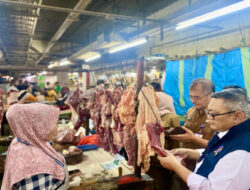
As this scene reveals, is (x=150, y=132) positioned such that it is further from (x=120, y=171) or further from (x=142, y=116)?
(x=120, y=171)

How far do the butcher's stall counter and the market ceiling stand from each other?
2104mm

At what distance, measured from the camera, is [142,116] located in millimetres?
2273

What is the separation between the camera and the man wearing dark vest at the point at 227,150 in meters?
1.33

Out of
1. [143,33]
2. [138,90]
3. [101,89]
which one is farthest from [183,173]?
[143,33]

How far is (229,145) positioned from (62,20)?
9.88m

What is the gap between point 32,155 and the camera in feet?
5.27

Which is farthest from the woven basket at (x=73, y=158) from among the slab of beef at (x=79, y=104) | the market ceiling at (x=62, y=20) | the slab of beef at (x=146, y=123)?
the market ceiling at (x=62, y=20)

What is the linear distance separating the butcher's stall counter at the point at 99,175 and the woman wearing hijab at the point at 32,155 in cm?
36

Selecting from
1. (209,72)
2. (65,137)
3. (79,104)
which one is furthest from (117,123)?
(209,72)

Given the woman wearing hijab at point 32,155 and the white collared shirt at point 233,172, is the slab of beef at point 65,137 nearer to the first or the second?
the woman wearing hijab at point 32,155

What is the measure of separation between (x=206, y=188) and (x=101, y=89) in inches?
90.1

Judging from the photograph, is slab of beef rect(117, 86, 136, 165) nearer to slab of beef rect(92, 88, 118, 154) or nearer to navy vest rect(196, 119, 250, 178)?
slab of beef rect(92, 88, 118, 154)

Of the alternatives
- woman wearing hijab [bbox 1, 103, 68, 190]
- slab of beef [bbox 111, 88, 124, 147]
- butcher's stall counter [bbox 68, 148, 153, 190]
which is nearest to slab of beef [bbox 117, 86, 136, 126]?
slab of beef [bbox 111, 88, 124, 147]

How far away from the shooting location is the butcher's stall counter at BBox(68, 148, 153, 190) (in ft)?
6.45
